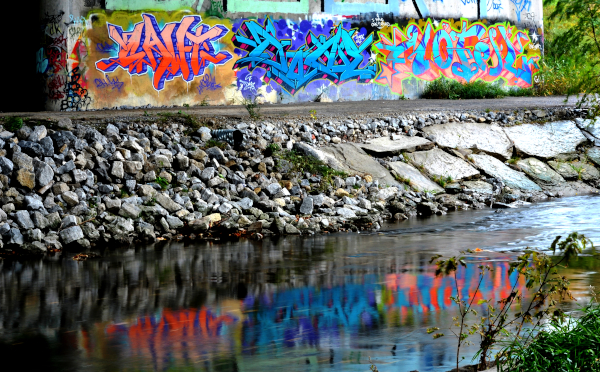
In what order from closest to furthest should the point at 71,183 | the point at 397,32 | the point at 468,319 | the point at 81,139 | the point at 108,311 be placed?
the point at 468,319, the point at 108,311, the point at 71,183, the point at 81,139, the point at 397,32

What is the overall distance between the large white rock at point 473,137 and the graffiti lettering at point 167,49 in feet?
24.0

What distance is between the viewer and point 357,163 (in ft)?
45.8

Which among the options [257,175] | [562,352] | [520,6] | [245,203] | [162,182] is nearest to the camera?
[562,352]

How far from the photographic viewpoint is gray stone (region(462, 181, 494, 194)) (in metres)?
14.6

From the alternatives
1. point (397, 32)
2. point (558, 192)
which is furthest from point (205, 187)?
point (397, 32)

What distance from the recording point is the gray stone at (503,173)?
15.2 metres

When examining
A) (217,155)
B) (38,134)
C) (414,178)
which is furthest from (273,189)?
(38,134)

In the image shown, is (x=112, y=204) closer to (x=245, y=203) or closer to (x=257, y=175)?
(x=245, y=203)

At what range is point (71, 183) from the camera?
11203 millimetres

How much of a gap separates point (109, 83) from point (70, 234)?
908cm

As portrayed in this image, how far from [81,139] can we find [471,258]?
6.91 metres

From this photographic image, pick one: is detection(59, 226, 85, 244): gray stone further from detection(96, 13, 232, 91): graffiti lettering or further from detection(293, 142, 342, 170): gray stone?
detection(96, 13, 232, 91): graffiti lettering

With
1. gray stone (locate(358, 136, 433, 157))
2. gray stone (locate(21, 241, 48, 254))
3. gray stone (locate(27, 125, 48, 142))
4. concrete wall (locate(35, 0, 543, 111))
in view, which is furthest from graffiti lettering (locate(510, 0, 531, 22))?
gray stone (locate(21, 241, 48, 254))

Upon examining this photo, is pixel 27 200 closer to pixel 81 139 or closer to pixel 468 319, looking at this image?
pixel 81 139
